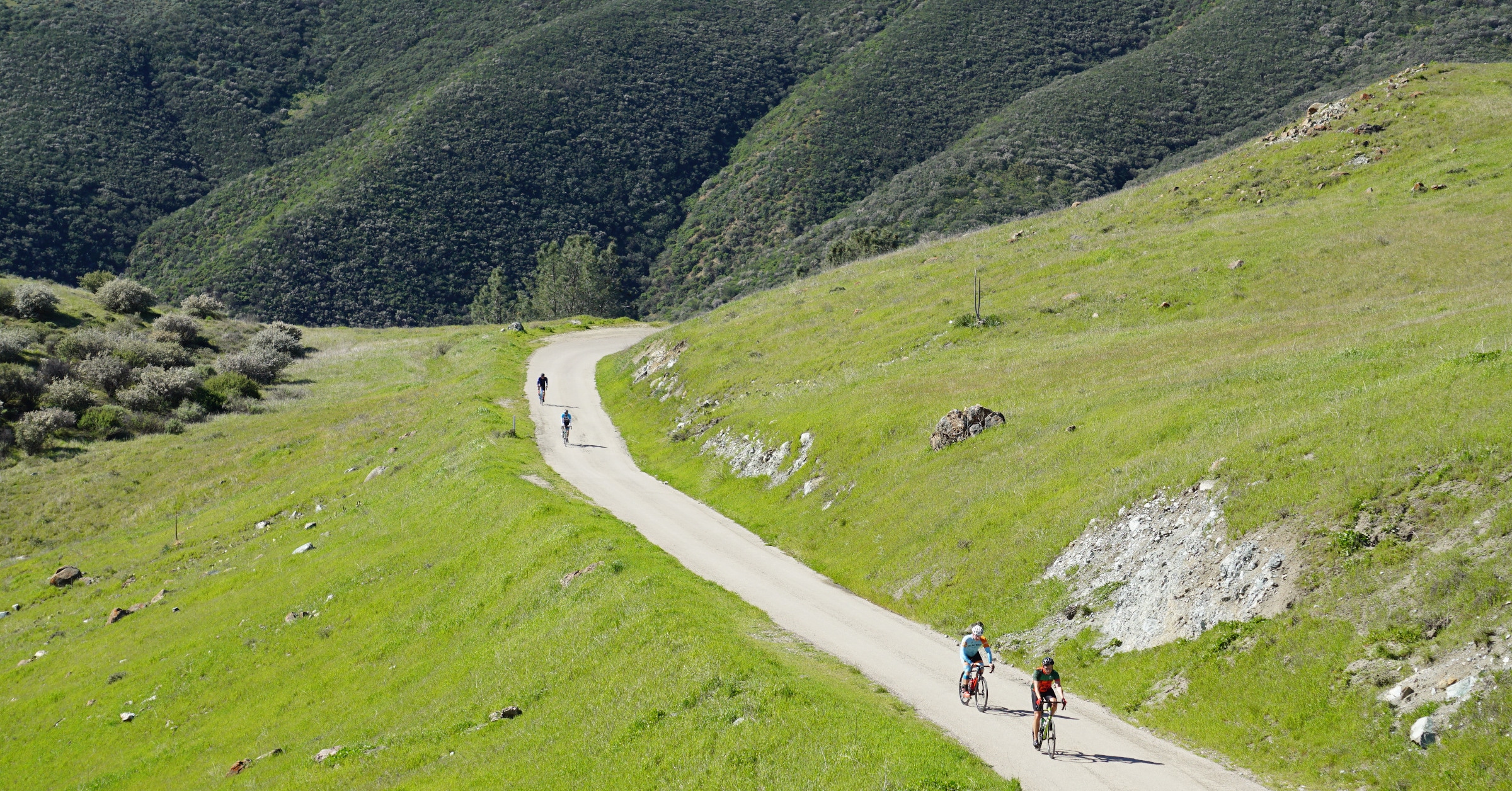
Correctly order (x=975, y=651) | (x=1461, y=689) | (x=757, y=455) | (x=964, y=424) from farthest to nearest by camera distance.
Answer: (x=757, y=455) → (x=964, y=424) → (x=975, y=651) → (x=1461, y=689)

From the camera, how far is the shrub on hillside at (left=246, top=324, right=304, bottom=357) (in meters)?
83.2

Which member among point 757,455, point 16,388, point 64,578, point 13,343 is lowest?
point 757,455

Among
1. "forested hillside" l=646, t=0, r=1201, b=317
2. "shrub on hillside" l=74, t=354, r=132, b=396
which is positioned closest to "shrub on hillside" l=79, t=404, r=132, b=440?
"shrub on hillside" l=74, t=354, r=132, b=396

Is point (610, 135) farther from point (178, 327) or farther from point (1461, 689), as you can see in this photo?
point (1461, 689)

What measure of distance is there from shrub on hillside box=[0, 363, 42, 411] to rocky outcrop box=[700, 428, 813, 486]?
164 ft

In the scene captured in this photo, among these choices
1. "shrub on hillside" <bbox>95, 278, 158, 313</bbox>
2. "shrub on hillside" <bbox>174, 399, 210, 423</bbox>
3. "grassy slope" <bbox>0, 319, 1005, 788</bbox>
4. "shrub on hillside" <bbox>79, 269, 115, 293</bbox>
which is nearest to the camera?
"grassy slope" <bbox>0, 319, 1005, 788</bbox>

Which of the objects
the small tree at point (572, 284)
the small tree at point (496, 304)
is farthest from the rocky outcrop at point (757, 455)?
the small tree at point (496, 304)

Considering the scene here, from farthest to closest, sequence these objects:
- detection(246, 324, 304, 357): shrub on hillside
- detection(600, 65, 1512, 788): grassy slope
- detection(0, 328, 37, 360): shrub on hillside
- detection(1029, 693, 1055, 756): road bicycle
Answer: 1. detection(246, 324, 304, 357): shrub on hillside
2. detection(0, 328, 37, 360): shrub on hillside
3. detection(600, 65, 1512, 788): grassy slope
4. detection(1029, 693, 1055, 756): road bicycle

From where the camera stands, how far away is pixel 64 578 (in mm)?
39844

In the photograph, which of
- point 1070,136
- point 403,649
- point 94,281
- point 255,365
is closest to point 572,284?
point 94,281

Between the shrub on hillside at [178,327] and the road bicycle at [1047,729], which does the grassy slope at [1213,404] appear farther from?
the shrub on hillside at [178,327]

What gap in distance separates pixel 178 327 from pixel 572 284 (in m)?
56.9

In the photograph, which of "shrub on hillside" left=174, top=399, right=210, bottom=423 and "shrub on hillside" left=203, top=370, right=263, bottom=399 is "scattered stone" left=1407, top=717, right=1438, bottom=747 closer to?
"shrub on hillside" left=174, top=399, right=210, bottom=423

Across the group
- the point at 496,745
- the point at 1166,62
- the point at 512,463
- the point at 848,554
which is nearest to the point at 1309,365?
the point at 848,554
